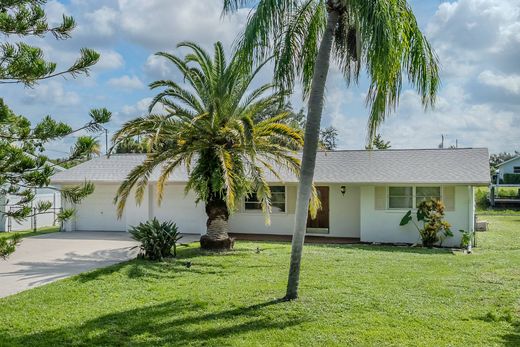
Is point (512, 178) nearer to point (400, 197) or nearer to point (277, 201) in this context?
point (400, 197)

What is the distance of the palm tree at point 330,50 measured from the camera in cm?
755

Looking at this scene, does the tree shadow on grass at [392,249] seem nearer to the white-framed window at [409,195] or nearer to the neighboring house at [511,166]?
the white-framed window at [409,195]

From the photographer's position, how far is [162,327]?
24.7ft

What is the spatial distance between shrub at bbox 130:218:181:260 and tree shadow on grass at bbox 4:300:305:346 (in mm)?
5147

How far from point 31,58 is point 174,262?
863 centimetres

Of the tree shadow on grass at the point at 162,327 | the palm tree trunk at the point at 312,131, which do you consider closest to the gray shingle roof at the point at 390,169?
the palm tree trunk at the point at 312,131

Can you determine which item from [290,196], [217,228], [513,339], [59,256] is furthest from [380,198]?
[513,339]

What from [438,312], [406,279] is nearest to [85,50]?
A: [438,312]

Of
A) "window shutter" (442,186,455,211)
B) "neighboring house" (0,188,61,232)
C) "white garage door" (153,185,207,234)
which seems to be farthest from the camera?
"neighboring house" (0,188,61,232)

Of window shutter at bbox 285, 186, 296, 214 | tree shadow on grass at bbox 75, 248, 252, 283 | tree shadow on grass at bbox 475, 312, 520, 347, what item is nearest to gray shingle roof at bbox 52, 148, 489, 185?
window shutter at bbox 285, 186, 296, 214

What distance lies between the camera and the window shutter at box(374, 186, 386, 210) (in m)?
18.8

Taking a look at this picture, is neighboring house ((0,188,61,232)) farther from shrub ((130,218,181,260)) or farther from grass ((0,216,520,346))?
grass ((0,216,520,346))

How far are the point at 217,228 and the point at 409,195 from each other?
7.90 m

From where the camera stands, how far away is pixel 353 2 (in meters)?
7.82
